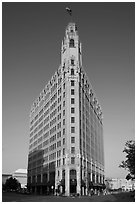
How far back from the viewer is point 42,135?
11638 cm

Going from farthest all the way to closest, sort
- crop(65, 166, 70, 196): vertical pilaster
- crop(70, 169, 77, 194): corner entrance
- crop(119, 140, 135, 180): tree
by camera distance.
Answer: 1. crop(70, 169, 77, 194): corner entrance
2. crop(65, 166, 70, 196): vertical pilaster
3. crop(119, 140, 135, 180): tree

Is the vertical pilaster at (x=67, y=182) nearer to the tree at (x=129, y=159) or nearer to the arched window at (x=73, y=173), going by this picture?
the arched window at (x=73, y=173)

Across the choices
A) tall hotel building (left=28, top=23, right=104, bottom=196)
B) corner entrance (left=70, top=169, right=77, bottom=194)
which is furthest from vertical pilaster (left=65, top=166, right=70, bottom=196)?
corner entrance (left=70, top=169, right=77, bottom=194)

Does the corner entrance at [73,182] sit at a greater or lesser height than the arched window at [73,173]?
lesser

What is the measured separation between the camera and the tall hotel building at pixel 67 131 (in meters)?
80.3

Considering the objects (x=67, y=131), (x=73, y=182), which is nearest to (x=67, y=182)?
(x=73, y=182)

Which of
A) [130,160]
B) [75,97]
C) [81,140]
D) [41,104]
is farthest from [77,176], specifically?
[41,104]

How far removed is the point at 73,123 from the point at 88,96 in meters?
26.0

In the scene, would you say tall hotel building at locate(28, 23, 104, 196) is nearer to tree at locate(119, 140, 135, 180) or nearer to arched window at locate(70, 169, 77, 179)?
arched window at locate(70, 169, 77, 179)

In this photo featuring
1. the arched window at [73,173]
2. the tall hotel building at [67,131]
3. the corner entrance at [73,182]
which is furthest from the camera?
the tall hotel building at [67,131]

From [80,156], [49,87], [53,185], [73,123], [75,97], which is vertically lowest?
[53,185]

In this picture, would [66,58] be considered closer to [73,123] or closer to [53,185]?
[73,123]

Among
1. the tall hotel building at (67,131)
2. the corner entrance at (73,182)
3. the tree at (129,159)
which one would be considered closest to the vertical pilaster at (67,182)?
the tall hotel building at (67,131)

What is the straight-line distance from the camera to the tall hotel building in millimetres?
80312
